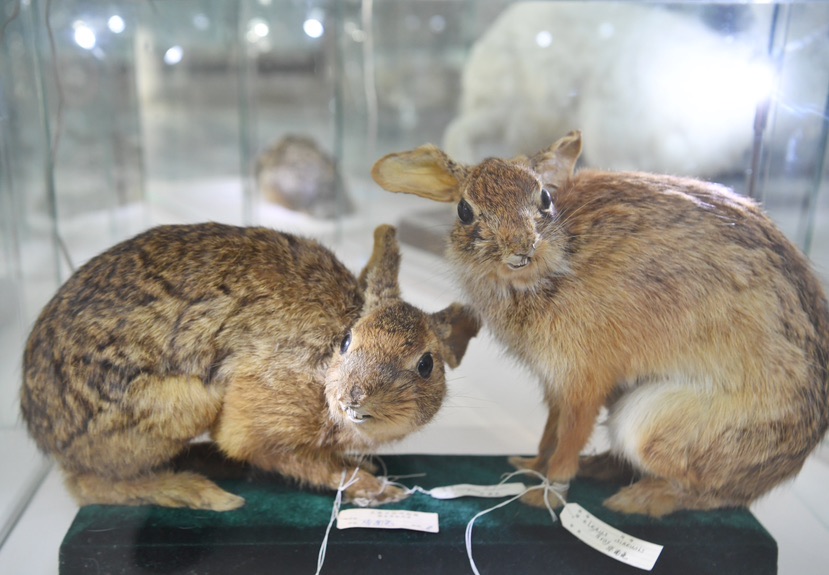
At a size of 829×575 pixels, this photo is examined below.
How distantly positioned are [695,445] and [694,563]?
0.30 m

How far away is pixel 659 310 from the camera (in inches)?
63.1

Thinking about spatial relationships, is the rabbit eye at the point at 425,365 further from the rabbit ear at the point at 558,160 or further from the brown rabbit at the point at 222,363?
the rabbit ear at the point at 558,160

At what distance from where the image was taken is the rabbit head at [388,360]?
1529mm

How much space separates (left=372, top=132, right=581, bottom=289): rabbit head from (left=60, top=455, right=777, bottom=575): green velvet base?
63cm

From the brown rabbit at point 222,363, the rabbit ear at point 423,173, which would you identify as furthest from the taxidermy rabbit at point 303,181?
the rabbit ear at point 423,173

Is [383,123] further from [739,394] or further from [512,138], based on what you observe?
[739,394]

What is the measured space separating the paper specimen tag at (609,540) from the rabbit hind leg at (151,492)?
33.3 inches

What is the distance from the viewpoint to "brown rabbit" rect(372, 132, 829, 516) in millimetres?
1602

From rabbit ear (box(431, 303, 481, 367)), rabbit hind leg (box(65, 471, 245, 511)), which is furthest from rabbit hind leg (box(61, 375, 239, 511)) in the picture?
rabbit ear (box(431, 303, 481, 367))

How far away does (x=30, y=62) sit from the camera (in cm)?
248

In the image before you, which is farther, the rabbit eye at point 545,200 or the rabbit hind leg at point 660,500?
the rabbit hind leg at point 660,500

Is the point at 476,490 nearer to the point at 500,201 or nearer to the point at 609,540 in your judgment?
the point at 609,540

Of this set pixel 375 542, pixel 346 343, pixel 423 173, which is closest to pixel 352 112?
pixel 423 173

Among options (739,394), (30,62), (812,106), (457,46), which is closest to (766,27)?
(812,106)
